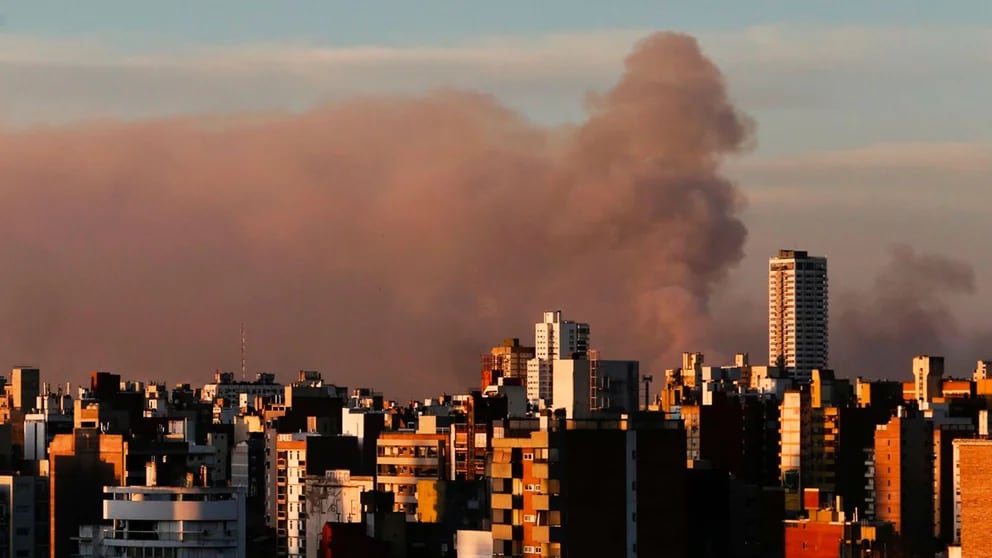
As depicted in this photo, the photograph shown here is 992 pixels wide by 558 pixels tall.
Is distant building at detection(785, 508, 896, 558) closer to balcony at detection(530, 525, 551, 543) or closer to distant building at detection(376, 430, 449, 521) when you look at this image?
distant building at detection(376, 430, 449, 521)

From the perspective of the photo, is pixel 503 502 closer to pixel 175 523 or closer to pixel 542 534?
pixel 542 534

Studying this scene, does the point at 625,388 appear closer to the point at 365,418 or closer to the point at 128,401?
the point at 365,418

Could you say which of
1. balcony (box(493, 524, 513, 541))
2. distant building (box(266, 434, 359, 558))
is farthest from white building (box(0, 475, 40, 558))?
balcony (box(493, 524, 513, 541))

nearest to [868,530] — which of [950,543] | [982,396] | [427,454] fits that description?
[950,543]

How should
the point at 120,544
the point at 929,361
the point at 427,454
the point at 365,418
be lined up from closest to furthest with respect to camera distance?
the point at 120,544
the point at 427,454
the point at 365,418
the point at 929,361

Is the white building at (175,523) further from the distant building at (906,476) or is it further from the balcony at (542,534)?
the distant building at (906,476)

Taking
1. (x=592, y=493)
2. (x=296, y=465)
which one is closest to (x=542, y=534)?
(x=592, y=493)

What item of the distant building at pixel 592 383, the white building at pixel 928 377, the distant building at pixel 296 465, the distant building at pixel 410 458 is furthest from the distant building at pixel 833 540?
the white building at pixel 928 377
